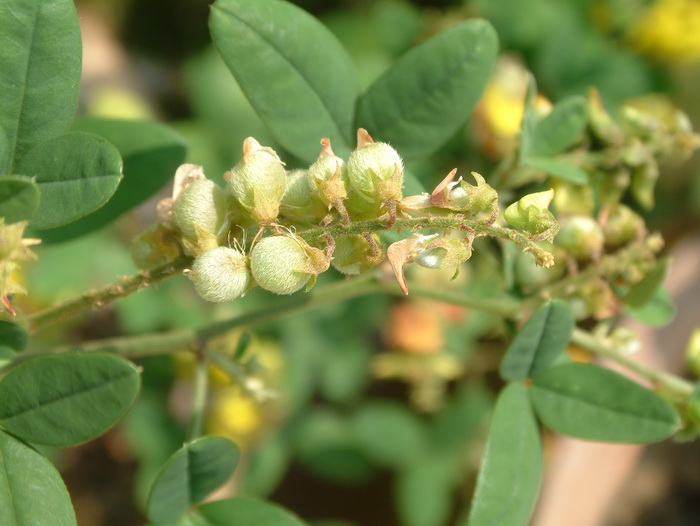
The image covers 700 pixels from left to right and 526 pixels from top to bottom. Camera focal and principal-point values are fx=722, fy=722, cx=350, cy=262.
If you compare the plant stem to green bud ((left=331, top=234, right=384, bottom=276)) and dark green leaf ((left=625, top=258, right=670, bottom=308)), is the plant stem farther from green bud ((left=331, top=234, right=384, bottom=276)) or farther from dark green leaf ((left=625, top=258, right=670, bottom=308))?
dark green leaf ((left=625, top=258, right=670, bottom=308))

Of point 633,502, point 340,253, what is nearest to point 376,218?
point 340,253

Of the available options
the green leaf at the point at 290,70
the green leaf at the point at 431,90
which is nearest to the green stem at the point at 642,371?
the green leaf at the point at 431,90

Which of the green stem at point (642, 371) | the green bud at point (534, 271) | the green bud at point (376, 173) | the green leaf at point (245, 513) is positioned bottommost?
the green leaf at point (245, 513)

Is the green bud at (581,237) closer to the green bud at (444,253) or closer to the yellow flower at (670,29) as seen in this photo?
the green bud at (444,253)

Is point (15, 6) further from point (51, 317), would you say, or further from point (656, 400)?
point (656, 400)

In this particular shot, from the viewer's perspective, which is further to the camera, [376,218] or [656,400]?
[656,400]

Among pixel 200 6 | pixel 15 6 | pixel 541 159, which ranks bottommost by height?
pixel 200 6
